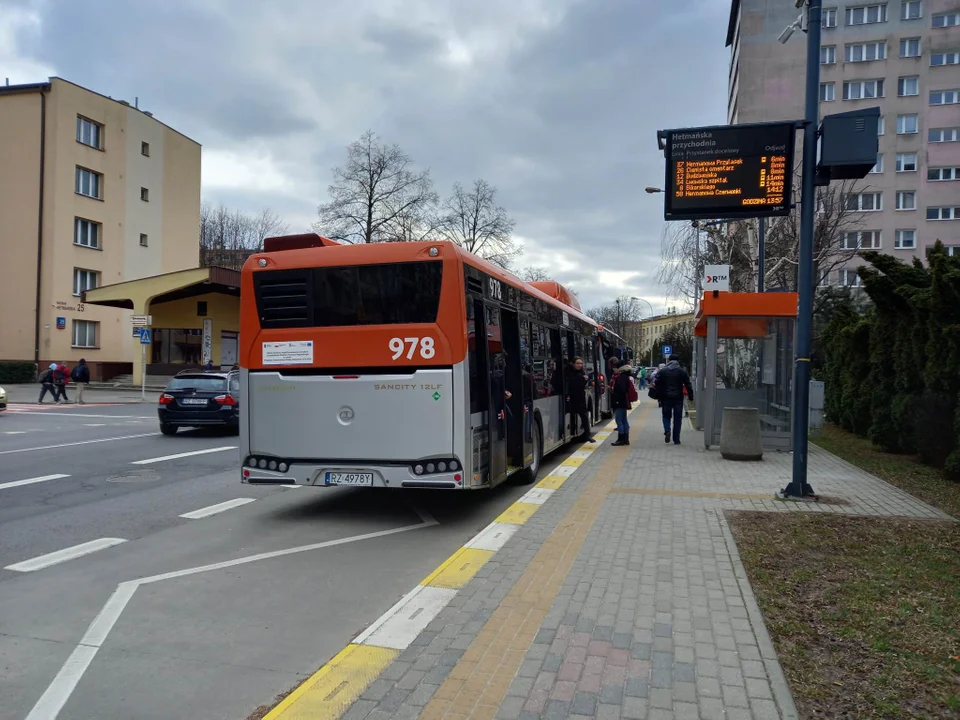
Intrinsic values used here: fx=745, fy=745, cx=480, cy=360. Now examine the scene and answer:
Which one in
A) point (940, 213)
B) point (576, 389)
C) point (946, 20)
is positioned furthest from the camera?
point (946, 20)

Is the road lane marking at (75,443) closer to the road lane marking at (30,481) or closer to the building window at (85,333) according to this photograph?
the road lane marking at (30,481)

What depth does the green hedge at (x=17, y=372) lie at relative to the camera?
37.1 m

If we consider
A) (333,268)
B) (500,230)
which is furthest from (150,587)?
(500,230)

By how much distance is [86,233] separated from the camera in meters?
41.2

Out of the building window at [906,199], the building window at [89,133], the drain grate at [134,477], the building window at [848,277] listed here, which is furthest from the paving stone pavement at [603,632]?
the building window at [906,199]

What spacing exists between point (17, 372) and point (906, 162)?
57686mm

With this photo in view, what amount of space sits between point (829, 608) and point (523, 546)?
256 centimetres

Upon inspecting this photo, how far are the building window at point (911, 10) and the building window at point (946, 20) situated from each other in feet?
3.41

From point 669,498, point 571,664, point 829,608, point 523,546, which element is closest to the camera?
point 571,664

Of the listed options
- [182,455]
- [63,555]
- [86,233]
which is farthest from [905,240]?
[63,555]

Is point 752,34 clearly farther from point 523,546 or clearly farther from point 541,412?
point 523,546

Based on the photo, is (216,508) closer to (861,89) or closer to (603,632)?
(603,632)

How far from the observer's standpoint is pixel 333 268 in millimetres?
7824

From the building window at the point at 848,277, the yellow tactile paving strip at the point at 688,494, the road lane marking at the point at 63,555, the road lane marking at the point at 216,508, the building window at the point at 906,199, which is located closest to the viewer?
the road lane marking at the point at 63,555
